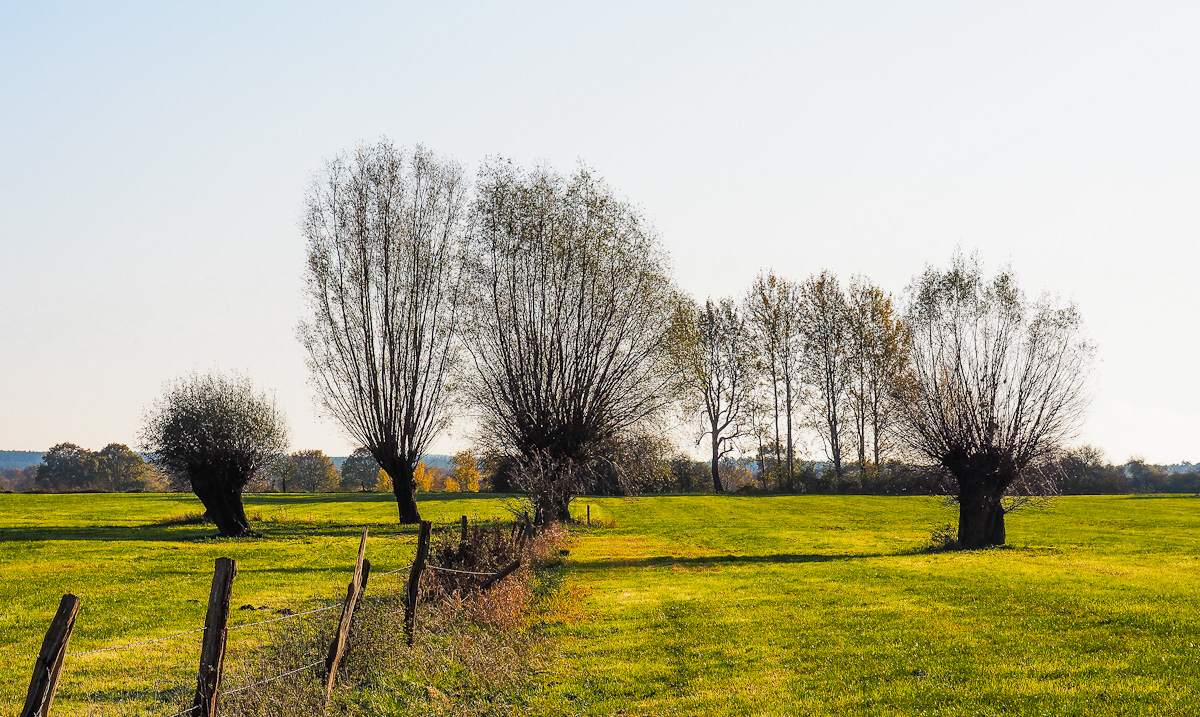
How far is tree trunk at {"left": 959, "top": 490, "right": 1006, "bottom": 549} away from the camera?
3375 cm

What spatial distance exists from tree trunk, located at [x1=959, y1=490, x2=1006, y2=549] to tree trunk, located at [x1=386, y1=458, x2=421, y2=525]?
88.7ft

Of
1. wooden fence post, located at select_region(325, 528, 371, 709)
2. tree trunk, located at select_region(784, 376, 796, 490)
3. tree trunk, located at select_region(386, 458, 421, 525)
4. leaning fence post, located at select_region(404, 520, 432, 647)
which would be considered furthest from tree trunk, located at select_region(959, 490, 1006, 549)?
tree trunk, located at select_region(784, 376, 796, 490)

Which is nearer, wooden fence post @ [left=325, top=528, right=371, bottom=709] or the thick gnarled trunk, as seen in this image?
wooden fence post @ [left=325, top=528, right=371, bottom=709]

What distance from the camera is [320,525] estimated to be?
44.0m

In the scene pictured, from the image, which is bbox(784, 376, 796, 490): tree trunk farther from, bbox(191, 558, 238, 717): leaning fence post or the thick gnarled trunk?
bbox(191, 558, 238, 717): leaning fence post

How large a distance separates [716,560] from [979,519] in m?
11.8

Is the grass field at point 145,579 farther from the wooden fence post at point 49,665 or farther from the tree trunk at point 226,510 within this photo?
the wooden fence post at point 49,665

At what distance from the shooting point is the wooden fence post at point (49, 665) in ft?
20.4

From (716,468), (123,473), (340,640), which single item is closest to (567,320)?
(340,640)

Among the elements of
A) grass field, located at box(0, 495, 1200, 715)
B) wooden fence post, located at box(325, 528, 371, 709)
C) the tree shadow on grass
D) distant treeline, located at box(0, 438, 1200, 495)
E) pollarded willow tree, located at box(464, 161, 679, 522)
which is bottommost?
the tree shadow on grass

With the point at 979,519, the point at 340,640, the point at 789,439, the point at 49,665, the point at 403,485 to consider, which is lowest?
the point at 340,640

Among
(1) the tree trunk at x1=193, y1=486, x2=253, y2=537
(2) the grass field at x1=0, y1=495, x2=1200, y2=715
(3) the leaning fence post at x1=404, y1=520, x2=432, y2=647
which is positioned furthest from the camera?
(1) the tree trunk at x1=193, y1=486, x2=253, y2=537

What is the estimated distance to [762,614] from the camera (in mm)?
18016

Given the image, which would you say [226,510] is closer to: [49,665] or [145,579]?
[145,579]
